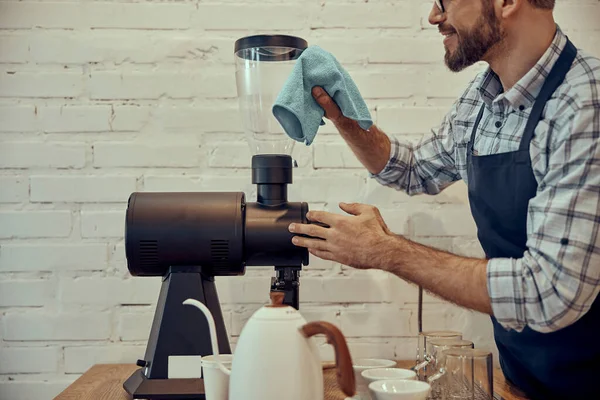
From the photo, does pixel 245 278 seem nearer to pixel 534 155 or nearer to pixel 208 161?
pixel 208 161

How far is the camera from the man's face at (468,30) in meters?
1.32

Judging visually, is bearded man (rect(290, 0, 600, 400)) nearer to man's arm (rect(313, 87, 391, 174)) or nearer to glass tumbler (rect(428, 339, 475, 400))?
man's arm (rect(313, 87, 391, 174))

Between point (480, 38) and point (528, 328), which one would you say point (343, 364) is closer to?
point (528, 328)

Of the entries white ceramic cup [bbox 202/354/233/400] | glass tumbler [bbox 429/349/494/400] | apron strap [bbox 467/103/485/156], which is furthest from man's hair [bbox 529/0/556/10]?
white ceramic cup [bbox 202/354/233/400]

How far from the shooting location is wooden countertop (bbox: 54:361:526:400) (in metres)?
1.33

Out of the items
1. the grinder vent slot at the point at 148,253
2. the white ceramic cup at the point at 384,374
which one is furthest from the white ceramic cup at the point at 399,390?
the grinder vent slot at the point at 148,253

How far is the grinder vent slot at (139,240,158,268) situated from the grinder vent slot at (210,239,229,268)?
11cm

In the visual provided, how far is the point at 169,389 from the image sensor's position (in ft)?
4.02

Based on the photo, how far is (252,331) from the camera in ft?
3.31

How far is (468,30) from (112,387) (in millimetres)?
1098

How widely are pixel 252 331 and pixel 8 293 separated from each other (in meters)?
0.99

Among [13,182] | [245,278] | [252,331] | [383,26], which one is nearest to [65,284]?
[13,182]

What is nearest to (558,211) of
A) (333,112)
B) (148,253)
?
(333,112)

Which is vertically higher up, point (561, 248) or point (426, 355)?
point (561, 248)
